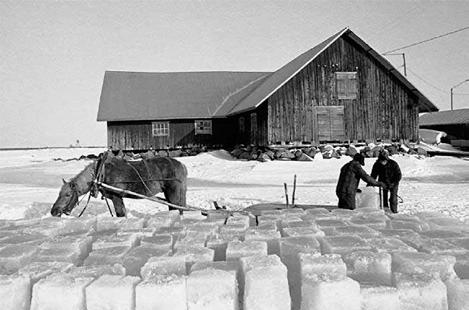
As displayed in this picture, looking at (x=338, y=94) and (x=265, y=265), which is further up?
(x=338, y=94)

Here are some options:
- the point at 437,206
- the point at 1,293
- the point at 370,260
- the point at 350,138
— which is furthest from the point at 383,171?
the point at 350,138

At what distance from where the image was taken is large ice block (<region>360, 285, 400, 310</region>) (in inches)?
89.5

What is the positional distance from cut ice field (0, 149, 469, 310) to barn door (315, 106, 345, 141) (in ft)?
67.6

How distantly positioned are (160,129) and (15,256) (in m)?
27.1

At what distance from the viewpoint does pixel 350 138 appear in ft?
82.3

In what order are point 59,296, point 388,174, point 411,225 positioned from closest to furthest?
point 59,296, point 411,225, point 388,174

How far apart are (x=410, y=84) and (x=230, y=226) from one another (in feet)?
79.7

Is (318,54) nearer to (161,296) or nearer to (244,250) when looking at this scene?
(244,250)

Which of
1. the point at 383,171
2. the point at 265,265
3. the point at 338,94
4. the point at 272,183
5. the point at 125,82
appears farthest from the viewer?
the point at 125,82

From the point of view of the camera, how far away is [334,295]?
2242 mm

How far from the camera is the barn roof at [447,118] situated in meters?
44.3

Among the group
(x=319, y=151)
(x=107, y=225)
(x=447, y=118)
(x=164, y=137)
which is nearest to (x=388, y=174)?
(x=107, y=225)

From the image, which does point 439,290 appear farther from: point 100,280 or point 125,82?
point 125,82

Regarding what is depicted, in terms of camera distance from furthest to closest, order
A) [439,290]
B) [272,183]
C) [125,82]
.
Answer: [125,82]
[272,183]
[439,290]
